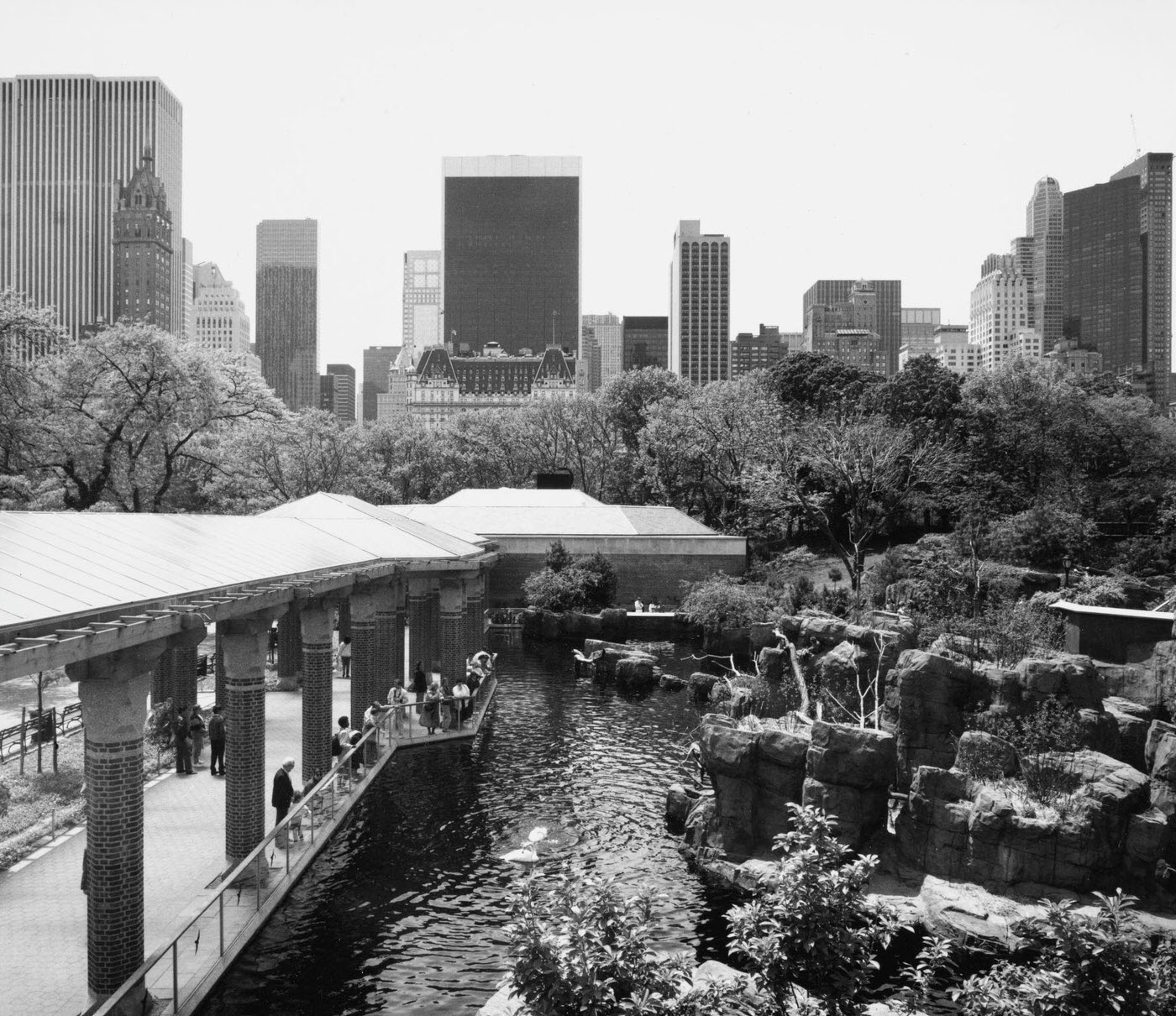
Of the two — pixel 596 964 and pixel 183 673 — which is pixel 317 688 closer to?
pixel 183 673

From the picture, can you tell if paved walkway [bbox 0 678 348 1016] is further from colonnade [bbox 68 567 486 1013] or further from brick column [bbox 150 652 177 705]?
brick column [bbox 150 652 177 705]

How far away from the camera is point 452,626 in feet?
93.5

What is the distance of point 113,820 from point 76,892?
11.6 feet

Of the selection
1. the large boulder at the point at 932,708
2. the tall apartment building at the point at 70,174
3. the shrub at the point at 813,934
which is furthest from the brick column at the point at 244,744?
the tall apartment building at the point at 70,174

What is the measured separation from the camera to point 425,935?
13.8 meters

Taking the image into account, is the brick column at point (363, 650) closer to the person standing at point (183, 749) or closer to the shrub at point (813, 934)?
the person standing at point (183, 749)

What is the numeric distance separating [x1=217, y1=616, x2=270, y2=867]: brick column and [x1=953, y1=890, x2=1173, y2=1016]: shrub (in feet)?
35.0

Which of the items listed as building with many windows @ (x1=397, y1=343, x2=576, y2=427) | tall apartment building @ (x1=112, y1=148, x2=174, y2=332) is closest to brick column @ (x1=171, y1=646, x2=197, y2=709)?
building with many windows @ (x1=397, y1=343, x2=576, y2=427)

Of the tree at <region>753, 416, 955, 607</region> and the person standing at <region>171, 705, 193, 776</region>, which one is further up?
the tree at <region>753, 416, 955, 607</region>

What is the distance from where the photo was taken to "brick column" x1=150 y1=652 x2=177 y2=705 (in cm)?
2294

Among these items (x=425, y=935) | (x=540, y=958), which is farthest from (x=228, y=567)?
(x=540, y=958)

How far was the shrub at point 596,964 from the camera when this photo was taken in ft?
24.9

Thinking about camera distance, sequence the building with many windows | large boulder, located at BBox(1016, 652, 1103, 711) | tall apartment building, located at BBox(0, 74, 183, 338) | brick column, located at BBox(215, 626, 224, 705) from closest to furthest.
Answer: large boulder, located at BBox(1016, 652, 1103, 711), brick column, located at BBox(215, 626, 224, 705), tall apartment building, located at BBox(0, 74, 183, 338), the building with many windows

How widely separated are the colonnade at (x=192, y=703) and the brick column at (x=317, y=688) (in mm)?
23
